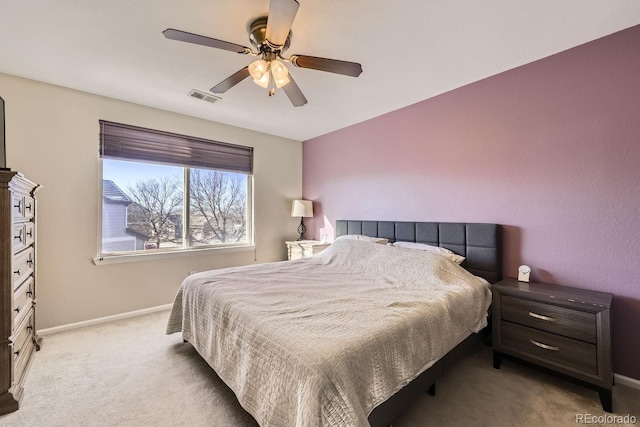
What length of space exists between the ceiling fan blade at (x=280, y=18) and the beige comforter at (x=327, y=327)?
156 cm

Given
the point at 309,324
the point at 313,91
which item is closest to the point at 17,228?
the point at 309,324

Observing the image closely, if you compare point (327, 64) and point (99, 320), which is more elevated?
point (327, 64)

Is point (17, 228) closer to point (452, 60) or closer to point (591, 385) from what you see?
point (452, 60)

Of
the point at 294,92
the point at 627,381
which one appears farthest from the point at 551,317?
the point at 294,92

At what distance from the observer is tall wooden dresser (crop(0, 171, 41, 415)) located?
162cm

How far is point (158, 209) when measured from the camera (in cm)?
330

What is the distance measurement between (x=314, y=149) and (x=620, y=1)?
11.3ft

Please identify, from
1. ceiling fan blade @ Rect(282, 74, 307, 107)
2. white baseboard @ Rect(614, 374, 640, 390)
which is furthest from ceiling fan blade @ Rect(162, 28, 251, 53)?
white baseboard @ Rect(614, 374, 640, 390)

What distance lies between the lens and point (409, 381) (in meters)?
1.39

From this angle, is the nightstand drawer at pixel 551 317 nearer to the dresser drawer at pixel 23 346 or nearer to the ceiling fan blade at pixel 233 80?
the ceiling fan blade at pixel 233 80

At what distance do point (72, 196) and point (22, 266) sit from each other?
100cm

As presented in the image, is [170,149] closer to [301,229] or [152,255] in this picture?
[152,255]

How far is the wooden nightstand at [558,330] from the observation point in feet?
5.39

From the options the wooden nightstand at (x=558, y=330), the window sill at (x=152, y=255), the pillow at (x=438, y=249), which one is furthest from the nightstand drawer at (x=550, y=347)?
the window sill at (x=152, y=255)
